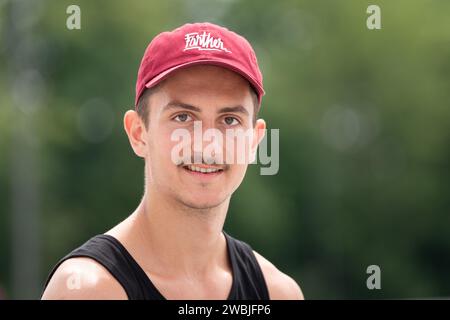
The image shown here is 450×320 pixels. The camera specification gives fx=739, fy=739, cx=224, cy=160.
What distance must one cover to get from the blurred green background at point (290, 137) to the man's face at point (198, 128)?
14311 millimetres

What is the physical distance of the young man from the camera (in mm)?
2430

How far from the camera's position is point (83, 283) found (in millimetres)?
2322

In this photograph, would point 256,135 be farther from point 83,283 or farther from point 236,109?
point 83,283

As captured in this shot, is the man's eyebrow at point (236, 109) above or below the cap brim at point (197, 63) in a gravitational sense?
below

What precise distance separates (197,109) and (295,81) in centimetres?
1991

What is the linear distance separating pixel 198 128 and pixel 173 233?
1.39 ft

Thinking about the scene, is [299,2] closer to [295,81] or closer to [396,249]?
[295,81]

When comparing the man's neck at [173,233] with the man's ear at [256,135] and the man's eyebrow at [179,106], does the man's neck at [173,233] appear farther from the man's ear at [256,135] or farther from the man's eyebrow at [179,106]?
the man's eyebrow at [179,106]

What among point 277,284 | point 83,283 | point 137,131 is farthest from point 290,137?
point 83,283

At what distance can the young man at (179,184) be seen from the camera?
243cm

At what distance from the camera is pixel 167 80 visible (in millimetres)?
2562

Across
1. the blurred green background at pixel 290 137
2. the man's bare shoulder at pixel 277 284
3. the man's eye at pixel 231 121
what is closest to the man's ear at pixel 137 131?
the man's eye at pixel 231 121

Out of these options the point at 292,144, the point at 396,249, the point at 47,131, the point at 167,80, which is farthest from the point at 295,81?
the point at 167,80
